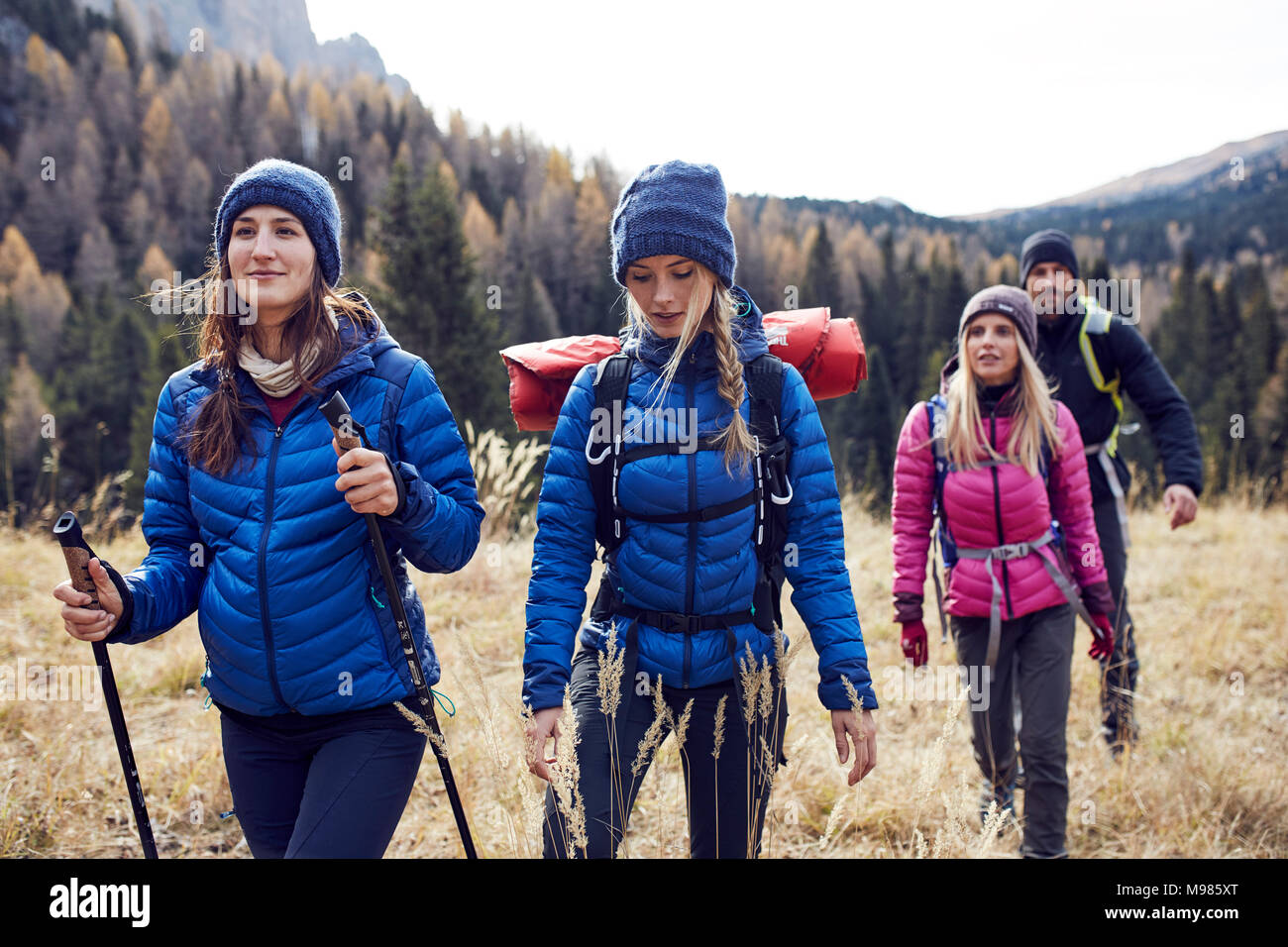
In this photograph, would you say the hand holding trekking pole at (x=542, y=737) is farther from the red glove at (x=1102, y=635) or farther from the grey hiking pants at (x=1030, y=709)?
the red glove at (x=1102, y=635)

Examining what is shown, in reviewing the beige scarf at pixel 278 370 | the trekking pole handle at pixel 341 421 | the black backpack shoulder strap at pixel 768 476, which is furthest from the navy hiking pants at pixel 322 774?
the black backpack shoulder strap at pixel 768 476

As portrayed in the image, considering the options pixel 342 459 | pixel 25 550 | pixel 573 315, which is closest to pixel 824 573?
pixel 342 459

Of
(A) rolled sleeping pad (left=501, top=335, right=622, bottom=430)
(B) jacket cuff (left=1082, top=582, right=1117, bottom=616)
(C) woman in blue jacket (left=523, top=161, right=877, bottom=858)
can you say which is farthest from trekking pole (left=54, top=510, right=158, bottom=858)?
(B) jacket cuff (left=1082, top=582, right=1117, bottom=616)

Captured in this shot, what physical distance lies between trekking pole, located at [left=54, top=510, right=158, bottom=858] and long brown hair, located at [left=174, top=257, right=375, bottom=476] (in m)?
0.31

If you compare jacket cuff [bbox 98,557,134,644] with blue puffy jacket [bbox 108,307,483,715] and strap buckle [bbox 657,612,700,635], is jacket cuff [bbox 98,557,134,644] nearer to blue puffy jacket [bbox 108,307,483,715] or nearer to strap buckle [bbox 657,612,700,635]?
blue puffy jacket [bbox 108,307,483,715]

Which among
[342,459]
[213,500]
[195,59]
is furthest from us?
[195,59]

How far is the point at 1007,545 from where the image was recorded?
10.1 feet

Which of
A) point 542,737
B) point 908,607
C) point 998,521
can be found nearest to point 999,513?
point 998,521

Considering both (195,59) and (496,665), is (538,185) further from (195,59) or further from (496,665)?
(496,665)

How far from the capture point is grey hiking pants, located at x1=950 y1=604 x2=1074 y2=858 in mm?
2982

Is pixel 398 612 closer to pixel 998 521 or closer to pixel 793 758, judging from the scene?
pixel 793 758

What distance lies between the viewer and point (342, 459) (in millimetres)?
1680
